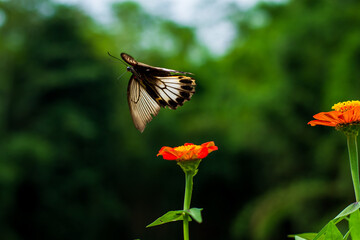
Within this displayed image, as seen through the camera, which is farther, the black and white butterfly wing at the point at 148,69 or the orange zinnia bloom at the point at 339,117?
the black and white butterfly wing at the point at 148,69

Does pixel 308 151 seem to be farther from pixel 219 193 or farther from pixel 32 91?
pixel 32 91

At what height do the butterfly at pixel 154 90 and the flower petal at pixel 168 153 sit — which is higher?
the butterfly at pixel 154 90

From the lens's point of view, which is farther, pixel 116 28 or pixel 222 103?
pixel 116 28

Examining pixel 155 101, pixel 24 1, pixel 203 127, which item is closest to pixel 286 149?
pixel 203 127

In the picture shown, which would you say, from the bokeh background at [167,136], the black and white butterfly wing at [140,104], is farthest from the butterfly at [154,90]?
the bokeh background at [167,136]

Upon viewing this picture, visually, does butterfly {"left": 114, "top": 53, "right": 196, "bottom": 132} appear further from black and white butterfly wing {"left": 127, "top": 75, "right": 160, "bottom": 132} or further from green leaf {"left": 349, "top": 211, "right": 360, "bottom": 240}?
green leaf {"left": 349, "top": 211, "right": 360, "bottom": 240}

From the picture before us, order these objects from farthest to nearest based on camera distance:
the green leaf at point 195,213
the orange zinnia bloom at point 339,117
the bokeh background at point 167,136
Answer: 1. the bokeh background at point 167,136
2. the orange zinnia bloom at point 339,117
3. the green leaf at point 195,213

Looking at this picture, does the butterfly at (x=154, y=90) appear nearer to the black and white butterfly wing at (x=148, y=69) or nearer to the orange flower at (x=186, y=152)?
the black and white butterfly wing at (x=148, y=69)
